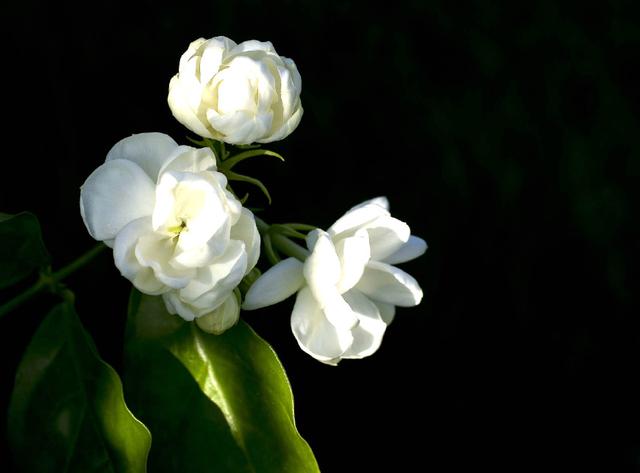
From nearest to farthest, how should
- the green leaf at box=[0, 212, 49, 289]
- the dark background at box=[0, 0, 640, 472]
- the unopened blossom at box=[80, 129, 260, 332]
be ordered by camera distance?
the unopened blossom at box=[80, 129, 260, 332] → the green leaf at box=[0, 212, 49, 289] → the dark background at box=[0, 0, 640, 472]

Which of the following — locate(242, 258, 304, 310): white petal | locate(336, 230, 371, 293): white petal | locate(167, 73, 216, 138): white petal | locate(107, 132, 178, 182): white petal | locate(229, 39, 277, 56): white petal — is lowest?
Answer: locate(242, 258, 304, 310): white petal

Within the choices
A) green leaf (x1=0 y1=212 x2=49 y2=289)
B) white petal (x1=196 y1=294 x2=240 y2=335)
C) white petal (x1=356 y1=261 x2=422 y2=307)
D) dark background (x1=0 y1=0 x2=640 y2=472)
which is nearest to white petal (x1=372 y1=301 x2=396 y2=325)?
white petal (x1=356 y1=261 x2=422 y2=307)

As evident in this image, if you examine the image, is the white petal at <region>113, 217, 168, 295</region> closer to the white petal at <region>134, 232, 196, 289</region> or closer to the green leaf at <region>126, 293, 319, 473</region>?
the white petal at <region>134, 232, 196, 289</region>

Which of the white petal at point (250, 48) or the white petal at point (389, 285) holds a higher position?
the white petal at point (250, 48)

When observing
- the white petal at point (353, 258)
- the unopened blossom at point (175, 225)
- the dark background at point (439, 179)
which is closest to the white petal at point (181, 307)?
the unopened blossom at point (175, 225)

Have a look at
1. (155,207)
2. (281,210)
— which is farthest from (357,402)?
(155,207)

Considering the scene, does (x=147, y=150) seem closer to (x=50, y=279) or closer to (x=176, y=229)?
(x=176, y=229)

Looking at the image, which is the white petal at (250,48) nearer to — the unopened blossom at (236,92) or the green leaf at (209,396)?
the unopened blossom at (236,92)
